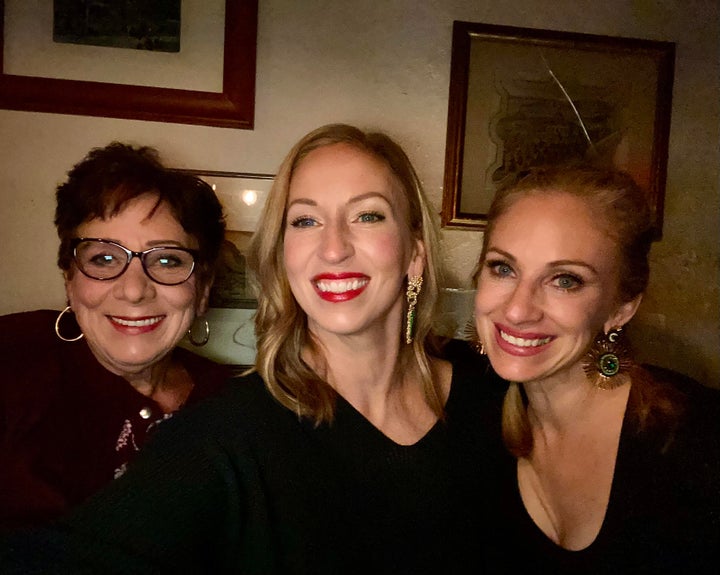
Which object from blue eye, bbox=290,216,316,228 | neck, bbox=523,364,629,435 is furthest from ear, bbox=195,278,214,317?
neck, bbox=523,364,629,435

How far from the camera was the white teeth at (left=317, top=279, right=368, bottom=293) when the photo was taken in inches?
43.7

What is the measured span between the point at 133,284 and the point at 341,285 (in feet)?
1.76

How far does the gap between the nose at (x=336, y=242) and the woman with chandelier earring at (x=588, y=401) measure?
351 mm

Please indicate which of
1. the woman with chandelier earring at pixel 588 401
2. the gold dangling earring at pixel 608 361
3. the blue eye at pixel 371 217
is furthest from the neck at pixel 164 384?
the gold dangling earring at pixel 608 361

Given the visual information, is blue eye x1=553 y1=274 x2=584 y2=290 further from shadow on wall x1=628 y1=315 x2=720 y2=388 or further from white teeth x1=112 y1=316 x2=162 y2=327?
white teeth x1=112 y1=316 x2=162 y2=327

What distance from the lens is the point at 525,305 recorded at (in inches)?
43.2

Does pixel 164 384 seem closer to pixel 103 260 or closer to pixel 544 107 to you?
pixel 103 260

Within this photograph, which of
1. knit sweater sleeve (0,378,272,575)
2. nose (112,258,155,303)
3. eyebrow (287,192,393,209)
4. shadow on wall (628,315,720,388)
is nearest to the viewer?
knit sweater sleeve (0,378,272,575)

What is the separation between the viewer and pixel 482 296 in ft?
3.94

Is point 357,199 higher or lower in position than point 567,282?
higher

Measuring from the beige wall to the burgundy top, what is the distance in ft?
1.27

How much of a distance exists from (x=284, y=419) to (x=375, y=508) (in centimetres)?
26

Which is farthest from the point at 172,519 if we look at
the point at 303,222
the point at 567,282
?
the point at 567,282

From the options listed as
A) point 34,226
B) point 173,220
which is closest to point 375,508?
point 173,220
